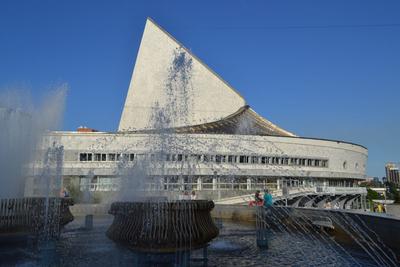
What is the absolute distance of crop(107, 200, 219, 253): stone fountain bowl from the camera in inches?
208

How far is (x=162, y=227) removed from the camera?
5.32 metres

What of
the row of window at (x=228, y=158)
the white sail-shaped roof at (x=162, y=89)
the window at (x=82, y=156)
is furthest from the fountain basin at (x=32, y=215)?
the white sail-shaped roof at (x=162, y=89)

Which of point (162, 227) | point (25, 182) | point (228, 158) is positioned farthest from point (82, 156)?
point (162, 227)

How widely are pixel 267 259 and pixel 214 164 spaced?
92.3 feet

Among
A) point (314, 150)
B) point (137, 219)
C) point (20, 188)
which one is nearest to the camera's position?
point (137, 219)

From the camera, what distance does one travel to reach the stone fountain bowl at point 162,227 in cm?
529

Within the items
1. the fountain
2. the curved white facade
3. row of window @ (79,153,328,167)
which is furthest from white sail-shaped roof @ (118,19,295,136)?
the fountain

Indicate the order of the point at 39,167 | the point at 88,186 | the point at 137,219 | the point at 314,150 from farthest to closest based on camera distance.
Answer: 1. the point at 314,150
2. the point at 88,186
3. the point at 39,167
4. the point at 137,219

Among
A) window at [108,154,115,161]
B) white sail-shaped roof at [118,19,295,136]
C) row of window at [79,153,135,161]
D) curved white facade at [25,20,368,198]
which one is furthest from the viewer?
white sail-shaped roof at [118,19,295,136]

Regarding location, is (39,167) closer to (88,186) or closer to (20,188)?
(20,188)

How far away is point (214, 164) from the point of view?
116ft

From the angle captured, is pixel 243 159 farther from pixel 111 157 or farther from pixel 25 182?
pixel 25 182

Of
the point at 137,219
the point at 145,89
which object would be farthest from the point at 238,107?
the point at 137,219

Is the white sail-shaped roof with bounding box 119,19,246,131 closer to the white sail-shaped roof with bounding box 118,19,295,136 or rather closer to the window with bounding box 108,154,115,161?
the white sail-shaped roof with bounding box 118,19,295,136
